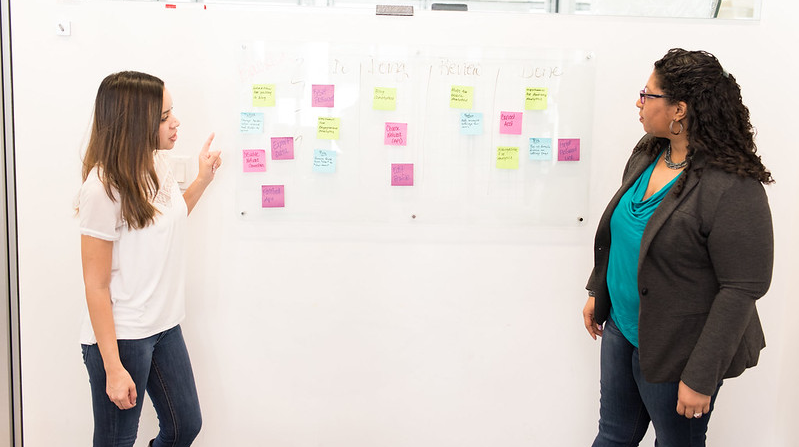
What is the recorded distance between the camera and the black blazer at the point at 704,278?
4.03 feet

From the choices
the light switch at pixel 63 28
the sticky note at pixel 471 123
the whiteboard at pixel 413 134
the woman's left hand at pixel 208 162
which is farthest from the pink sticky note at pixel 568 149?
the light switch at pixel 63 28

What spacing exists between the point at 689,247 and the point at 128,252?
1.37 metres

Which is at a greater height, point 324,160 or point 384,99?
point 384,99

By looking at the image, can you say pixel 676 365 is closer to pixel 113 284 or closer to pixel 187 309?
pixel 113 284

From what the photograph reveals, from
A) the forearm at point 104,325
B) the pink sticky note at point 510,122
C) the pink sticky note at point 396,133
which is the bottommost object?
the forearm at point 104,325

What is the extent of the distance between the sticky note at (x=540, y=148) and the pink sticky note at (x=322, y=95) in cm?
72

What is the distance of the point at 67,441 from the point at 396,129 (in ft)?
5.37

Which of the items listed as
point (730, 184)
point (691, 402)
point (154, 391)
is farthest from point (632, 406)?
point (154, 391)

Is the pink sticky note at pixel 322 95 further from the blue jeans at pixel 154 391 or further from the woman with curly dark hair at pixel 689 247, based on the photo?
the woman with curly dark hair at pixel 689 247

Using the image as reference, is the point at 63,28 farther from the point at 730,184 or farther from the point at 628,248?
the point at 730,184

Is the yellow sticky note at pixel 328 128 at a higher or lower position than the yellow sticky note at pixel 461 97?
lower

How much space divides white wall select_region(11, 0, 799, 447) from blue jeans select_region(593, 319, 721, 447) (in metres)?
0.46

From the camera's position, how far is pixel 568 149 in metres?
1.97

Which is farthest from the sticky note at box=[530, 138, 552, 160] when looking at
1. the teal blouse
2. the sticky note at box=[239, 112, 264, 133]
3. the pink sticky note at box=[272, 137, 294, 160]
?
the sticky note at box=[239, 112, 264, 133]
